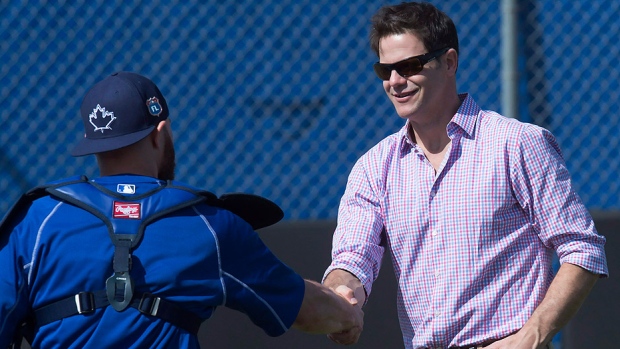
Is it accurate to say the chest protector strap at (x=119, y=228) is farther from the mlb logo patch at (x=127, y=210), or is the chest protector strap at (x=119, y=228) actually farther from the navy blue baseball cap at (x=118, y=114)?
the navy blue baseball cap at (x=118, y=114)

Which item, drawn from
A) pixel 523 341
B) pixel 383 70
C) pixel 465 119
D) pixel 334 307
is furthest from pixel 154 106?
pixel 523 341

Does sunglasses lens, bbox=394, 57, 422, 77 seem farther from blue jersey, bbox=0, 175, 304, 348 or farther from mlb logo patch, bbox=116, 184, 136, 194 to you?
mlb logo patch, bbox=116, 184, 136, 194

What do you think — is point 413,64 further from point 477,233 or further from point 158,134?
point 158,134

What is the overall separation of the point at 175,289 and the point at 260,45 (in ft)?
9.06

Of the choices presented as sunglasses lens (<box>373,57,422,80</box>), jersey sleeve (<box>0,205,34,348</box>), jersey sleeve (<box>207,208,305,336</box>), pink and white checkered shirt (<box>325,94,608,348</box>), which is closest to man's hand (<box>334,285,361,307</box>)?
pink and white checkered shirt (<box>325,94,608,348</box>)

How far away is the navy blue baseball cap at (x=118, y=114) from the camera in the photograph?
263cm

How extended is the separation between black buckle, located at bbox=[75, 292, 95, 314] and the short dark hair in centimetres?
153

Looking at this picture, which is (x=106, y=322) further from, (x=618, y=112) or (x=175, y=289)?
(x=618, y=112)

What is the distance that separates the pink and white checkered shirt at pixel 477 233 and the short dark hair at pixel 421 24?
0.24m

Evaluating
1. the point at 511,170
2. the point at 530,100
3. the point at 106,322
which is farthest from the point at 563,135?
the point at 106,322

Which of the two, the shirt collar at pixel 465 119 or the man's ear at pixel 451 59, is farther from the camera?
the man's ear at pixel 451 59

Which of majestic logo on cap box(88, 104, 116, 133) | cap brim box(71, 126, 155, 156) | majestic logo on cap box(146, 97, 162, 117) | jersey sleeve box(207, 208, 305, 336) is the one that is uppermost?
majestic logo on cap box(146, 97, 162, 117)

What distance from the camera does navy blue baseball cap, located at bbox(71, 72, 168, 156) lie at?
2.63 m

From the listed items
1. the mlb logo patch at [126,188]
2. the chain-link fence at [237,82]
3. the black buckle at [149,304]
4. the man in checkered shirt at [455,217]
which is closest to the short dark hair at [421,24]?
the man in checkered shirt at [455,217]
